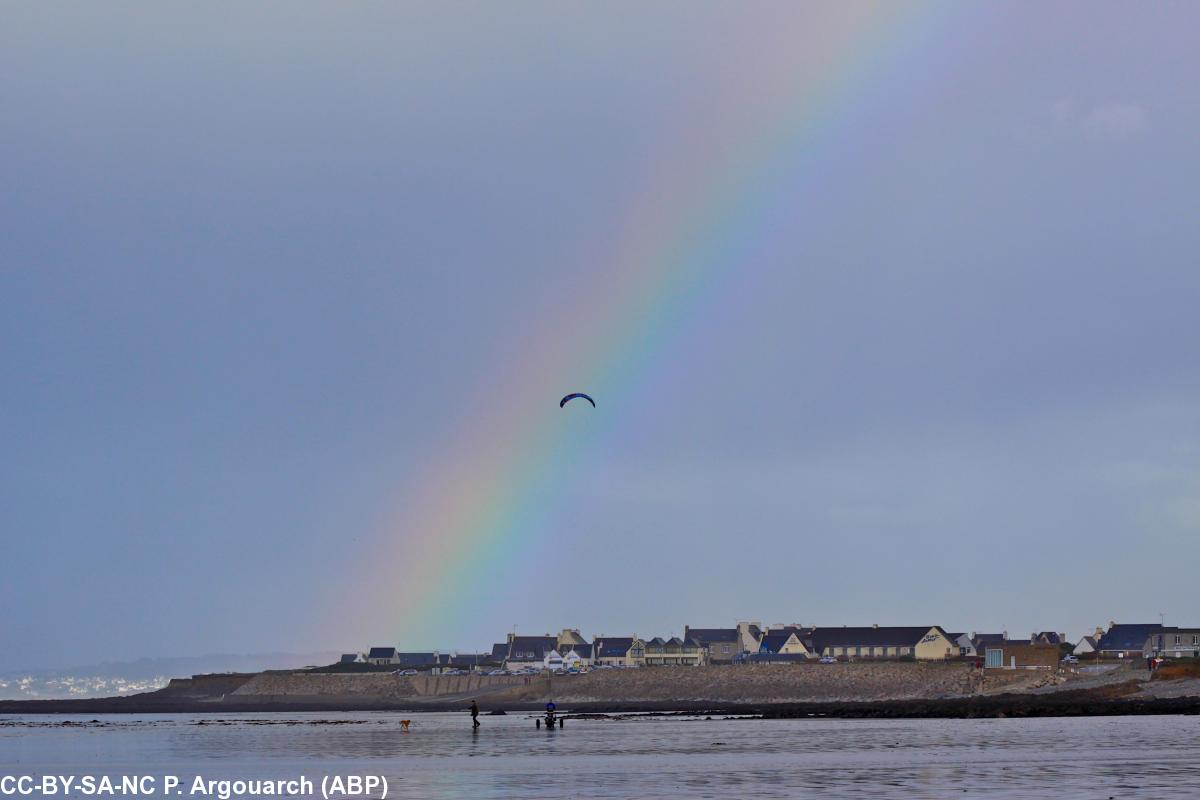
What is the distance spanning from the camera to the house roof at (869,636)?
165 m

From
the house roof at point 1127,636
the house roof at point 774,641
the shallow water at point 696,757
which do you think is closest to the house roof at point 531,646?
the house roof at point 774,641

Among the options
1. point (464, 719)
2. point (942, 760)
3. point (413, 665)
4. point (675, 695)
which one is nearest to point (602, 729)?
point (464, 719)

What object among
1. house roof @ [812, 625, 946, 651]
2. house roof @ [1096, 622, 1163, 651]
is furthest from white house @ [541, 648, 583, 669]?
house roof @ [1096, 622, 1163, 651]

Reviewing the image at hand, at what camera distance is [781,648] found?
170 m

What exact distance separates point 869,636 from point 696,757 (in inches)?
4831

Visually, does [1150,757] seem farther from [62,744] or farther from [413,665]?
[413,665]

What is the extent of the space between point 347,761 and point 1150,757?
25723 millimetres

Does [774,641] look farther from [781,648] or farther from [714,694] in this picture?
[714,694]

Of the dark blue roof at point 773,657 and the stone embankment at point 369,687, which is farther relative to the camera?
the dark blue roof at point 773,657

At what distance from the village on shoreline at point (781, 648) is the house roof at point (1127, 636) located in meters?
0.11

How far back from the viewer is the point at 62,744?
71.1 metres

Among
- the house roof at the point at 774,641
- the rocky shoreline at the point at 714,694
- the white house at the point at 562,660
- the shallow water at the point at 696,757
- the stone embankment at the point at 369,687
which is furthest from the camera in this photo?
the white house at the point at 562,660

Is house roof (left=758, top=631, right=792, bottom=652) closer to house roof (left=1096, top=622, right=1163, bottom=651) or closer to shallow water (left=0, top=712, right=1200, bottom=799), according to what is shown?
house roof (left=1096, top=622, right=1163, bottom=651)

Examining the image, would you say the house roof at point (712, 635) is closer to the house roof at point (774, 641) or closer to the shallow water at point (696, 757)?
the house roof at point (774, 641)
